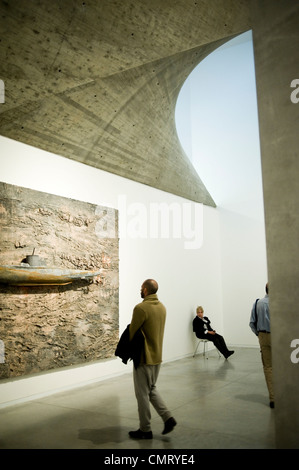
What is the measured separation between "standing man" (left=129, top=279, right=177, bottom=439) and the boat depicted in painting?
7.62 ft

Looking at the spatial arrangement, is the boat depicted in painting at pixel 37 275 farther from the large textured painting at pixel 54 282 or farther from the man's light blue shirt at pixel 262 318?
the man's light blue shirt at pixel 262 318

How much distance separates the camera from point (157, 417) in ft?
15.3

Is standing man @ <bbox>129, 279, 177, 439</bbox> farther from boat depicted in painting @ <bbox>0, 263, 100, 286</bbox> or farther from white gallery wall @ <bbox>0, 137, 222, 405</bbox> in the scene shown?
white gallery wall @ <bbox>0, 137, 222, 405</bbox>

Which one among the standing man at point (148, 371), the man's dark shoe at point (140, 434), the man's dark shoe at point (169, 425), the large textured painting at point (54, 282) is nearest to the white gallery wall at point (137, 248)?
the large textured painting at point (54, 282)

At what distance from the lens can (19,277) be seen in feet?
17.9

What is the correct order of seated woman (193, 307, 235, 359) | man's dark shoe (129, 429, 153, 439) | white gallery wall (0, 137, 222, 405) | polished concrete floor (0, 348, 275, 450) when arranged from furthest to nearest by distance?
seated woman (193, 307, 235, 359)
white gallery wall (0, 137, 222, 405)
man's dark shoe (129, 429, 153, 439)
polished concrete floor (0, 348, 275, 450)

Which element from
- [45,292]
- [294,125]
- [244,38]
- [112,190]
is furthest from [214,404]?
[244,38]

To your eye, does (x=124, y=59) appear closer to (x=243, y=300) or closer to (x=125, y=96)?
(x=125, y=96)

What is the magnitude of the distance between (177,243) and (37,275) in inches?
186

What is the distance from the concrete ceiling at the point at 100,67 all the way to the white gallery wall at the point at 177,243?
43cm

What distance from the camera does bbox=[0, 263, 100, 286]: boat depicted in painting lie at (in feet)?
17.5

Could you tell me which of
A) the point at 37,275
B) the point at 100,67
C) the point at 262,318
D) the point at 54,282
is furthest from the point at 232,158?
the point at 37,275

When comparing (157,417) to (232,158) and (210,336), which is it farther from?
(232,158)

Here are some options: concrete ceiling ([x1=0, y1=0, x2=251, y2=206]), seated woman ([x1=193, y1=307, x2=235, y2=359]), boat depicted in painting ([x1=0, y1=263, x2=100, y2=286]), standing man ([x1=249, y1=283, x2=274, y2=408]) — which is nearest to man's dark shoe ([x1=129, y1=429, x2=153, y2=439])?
standing man ([x1=249, y1=283, x2=274, y2=408])
